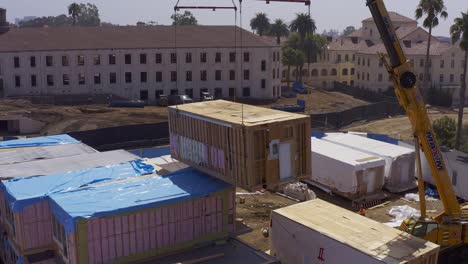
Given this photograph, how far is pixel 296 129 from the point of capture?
1772 centimetres

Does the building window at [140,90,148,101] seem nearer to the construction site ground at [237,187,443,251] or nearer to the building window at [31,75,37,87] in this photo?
the building window at [31,75,37,87]

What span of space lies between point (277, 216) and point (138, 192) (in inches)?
190

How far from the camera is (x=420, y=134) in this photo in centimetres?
1969

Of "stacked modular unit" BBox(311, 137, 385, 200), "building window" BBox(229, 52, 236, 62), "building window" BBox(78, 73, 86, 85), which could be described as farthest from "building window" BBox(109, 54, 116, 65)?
"stacked modular unit" BBox(311, 137, 385, 200)

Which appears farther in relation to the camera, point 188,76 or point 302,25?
point 302,25

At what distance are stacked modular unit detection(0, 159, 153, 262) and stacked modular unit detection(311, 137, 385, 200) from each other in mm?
12413

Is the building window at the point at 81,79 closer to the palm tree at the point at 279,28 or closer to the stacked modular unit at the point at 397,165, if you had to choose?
the stacked modular unit at the point at 397,165

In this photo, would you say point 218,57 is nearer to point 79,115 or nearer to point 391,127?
point 79,115

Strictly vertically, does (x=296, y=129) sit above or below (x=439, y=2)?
below

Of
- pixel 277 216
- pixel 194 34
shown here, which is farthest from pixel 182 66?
pixel 277 216

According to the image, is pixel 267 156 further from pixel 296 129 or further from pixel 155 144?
pixel 155 144

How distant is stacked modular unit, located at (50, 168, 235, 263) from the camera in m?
15.3

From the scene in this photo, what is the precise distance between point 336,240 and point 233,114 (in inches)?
210

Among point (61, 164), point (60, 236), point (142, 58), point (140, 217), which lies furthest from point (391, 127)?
point (60, 236)
